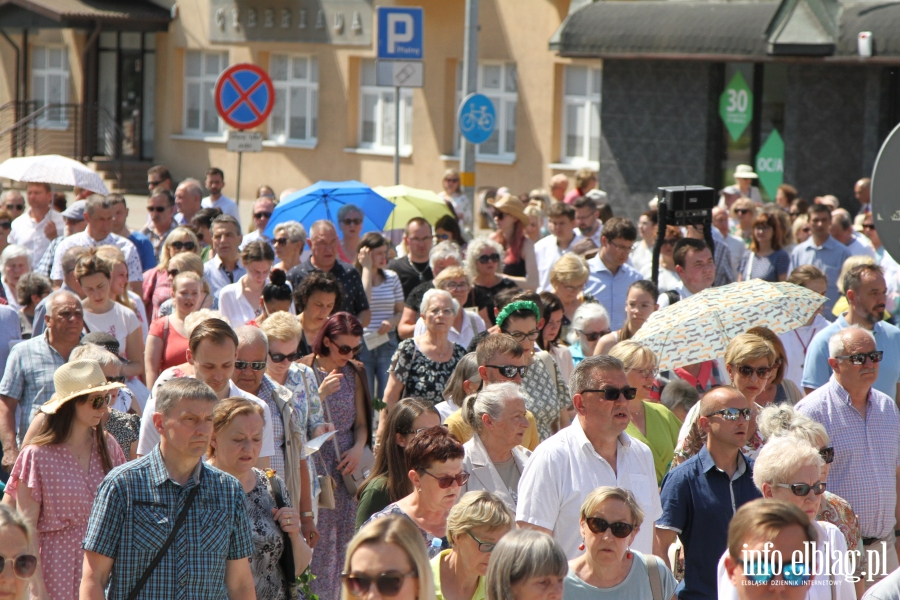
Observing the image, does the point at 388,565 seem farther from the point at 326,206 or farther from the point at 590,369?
the point at 326,206

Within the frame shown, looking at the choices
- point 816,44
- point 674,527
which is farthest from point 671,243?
point 816,44

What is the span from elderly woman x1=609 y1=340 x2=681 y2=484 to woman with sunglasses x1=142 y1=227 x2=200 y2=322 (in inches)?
179

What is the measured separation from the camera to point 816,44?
19.9 m

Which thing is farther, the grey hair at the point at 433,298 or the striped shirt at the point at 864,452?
the grey hair at the point at 433,298

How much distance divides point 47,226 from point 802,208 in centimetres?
963

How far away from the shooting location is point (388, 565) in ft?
13.4

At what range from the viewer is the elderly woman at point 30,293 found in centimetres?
973

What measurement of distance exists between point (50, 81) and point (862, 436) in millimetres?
31063

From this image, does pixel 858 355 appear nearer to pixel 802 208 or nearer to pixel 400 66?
pixel 400 66

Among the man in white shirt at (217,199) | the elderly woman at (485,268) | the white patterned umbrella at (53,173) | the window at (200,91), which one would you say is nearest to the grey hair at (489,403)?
the elderly woman at (485,268)

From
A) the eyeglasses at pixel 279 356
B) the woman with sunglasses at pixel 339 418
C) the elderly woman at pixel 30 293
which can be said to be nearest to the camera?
the eyeglasses at pixel 279 356

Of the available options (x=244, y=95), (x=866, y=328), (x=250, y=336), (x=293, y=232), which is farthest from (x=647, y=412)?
(x=244, y=95)

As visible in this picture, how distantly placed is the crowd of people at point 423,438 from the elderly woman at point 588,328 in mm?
23

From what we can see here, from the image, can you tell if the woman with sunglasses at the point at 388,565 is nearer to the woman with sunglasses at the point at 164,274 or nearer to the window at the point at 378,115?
the woman with sunglasses at the point at 164,274
